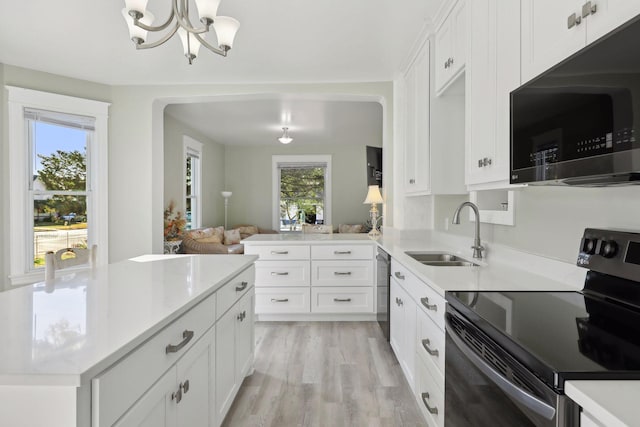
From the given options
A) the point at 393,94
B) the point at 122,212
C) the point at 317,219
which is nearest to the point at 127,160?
the point at 122,212

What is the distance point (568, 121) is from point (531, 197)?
84 cm

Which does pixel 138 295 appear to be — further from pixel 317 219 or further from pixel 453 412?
pixel 317 219

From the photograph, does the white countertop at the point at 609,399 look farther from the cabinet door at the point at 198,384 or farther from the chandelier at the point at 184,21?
the chandelier at the point at 184,21

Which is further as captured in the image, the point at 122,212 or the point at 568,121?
the point at 122,212

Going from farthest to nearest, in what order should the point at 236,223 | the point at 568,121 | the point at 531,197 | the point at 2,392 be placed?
1. the point at 236,223
2. the point at 531,197
3. the point at 568,121
4. the point at 2,392

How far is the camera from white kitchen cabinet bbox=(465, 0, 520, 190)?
1519 mm

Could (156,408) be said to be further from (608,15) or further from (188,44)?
(188,44)

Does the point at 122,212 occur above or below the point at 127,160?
below

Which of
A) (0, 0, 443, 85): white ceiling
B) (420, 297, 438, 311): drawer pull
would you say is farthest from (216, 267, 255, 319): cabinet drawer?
(0, 0, 443, 85): white ceiling

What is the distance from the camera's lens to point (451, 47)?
89.6 inches

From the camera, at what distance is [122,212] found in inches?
155

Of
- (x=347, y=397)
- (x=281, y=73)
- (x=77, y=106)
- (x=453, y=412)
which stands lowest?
(x=347, y=397)

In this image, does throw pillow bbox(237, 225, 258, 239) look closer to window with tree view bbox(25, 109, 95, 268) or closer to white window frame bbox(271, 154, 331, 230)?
white window frame bbox(271, 154, 331, 230)

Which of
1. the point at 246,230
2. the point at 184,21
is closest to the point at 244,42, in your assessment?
the point at 184,21
